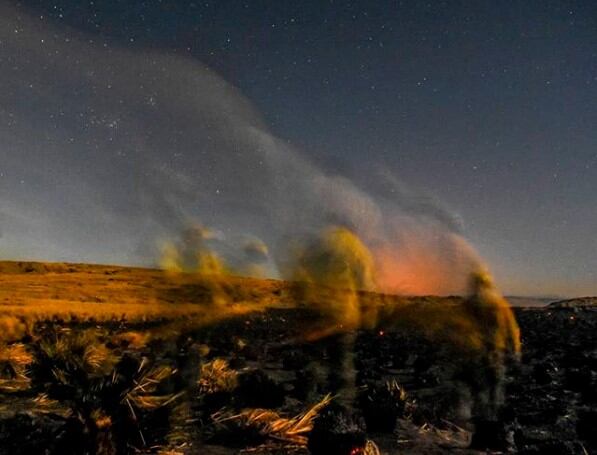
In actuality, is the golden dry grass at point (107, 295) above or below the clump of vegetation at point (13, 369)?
above

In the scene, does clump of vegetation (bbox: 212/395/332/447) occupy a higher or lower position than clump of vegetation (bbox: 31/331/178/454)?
lower

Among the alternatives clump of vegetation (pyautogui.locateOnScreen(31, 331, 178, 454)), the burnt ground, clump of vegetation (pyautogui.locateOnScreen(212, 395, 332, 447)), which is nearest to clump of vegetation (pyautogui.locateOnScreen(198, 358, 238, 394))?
the burnt ground

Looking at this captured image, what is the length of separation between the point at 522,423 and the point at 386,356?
430 inches

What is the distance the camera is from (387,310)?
6475 centimetres

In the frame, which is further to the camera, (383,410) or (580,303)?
(580,303)

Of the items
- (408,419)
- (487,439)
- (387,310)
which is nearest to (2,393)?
(408,419)

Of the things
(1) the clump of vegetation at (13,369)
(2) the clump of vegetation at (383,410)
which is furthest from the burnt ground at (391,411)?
(1) the clump of vegetation at (13,369)

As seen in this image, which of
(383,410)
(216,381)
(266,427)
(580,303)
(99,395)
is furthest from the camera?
(580,303)

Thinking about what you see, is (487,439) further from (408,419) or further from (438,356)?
(438,356)

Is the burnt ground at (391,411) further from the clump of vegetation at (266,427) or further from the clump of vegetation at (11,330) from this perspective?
the clump of vegetation at (11,330)

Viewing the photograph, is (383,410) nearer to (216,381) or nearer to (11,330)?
(216,381)

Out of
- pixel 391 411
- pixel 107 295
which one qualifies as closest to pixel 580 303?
pixel 107 295

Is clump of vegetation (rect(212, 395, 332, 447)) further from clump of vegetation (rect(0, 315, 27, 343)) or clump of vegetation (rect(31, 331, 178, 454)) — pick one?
clump of vegetation (rect(0, 315, 27, 343))

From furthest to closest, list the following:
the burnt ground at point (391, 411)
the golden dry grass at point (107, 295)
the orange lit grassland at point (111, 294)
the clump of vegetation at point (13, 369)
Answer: the orange lit grassland at point (111, 294) → the golden dry grass at point (107, 295) → the clump of vegetation at point (13, 369) → the burnt ground at point (391, 411)
